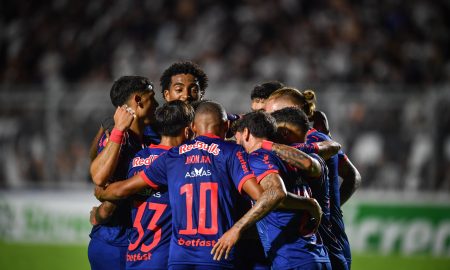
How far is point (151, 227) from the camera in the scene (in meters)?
5.70

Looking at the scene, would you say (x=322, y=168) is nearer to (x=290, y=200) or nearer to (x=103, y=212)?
(x=290, y=200)

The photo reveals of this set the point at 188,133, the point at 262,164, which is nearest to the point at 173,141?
the point at 188,133

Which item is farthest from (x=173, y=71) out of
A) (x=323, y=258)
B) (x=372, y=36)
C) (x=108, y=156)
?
(x=372, y=36)

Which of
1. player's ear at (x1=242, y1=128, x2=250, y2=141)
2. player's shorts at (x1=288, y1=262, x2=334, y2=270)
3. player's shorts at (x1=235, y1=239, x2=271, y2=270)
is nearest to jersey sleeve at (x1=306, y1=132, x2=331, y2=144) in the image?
player's ear at (x1=242, y1=128, x2=250, y2=141)

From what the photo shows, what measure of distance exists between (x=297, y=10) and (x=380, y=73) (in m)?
2.99

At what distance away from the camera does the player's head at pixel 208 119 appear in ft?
18.0

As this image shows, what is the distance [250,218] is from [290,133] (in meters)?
0.98

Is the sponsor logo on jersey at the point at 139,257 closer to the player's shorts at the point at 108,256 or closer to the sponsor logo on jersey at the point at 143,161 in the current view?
the player's shorts at the point at 108,256

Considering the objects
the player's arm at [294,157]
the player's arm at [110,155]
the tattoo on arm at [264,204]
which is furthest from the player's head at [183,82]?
the tattoo on arm at [264,204]

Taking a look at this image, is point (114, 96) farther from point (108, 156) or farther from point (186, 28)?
point (186, 28)

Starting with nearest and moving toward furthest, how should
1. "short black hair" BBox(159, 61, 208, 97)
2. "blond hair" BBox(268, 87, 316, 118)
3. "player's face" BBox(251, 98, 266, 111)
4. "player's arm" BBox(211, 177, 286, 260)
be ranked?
"player's arm" BBox(211, 177, 286, 260) < "blond hair" BBox(268, 87, 316, 118) < "short black hair" BBox(159, 61, 208, 97) < "player's face" BBox(251, 98, 266, 111)

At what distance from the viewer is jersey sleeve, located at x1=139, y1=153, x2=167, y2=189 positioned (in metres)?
5.47

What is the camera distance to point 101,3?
18.2 meters

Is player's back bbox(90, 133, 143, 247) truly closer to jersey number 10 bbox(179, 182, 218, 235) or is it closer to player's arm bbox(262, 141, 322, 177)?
jersey number 10 bbox(179, 182, 218, 235)
